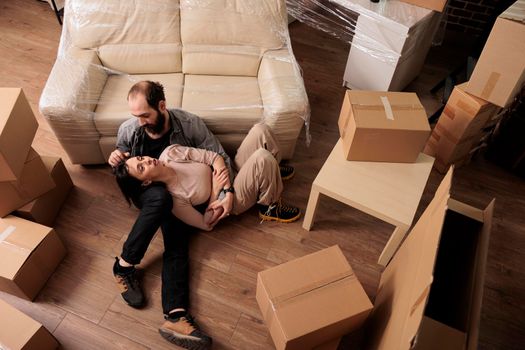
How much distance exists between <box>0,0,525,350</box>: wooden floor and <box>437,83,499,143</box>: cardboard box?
0.98 feet

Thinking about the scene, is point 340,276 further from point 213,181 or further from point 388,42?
point 388,42

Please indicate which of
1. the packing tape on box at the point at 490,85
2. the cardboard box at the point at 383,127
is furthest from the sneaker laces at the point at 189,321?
the packing tape on box at the point at 490,85

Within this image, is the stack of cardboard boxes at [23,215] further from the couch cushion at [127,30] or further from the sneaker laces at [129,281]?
the couch cushion at [127,30]

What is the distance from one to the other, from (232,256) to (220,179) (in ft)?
1.28

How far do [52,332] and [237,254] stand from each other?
2.81 ft

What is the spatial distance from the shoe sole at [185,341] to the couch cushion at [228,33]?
1.40 metres

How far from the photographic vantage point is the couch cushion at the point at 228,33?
217 centimetres

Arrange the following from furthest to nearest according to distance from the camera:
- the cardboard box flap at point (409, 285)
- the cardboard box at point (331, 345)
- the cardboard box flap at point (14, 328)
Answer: the cardboard box at point (331, 345)
the cardboard box flap at point (14, 328)
the cardboard box flap at point (409, 285)

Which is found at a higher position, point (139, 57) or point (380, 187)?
point (139, 57)

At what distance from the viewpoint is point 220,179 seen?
5.94 feet

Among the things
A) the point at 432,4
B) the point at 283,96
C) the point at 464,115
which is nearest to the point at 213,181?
the point at 283,96

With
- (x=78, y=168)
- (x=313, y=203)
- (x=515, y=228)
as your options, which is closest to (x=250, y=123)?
(x=313, y=203)

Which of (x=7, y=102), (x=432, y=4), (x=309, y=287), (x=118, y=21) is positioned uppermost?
(x=432, y=4)

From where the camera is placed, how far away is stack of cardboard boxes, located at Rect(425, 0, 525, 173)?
5.70 feet
